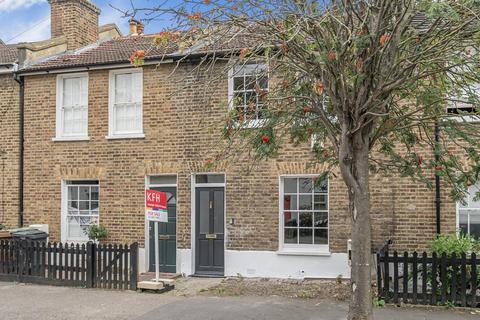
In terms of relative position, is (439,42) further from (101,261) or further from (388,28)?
(101,261)

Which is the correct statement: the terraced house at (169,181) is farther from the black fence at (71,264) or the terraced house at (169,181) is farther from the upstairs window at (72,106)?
the black fence at (71,264)

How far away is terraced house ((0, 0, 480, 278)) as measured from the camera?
38.4ft

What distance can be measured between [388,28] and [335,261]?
6609 mm

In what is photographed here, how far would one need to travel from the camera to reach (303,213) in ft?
40.3

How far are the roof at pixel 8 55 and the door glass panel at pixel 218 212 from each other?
272 inches

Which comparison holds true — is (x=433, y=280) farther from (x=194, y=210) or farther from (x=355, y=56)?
(x=194, y=210)

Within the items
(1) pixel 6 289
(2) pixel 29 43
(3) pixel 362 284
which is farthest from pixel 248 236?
(2) pixel 29 43

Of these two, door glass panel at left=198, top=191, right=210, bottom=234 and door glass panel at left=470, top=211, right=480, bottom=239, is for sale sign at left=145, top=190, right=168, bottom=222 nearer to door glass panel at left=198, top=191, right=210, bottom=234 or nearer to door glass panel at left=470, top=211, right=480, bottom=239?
door glass panel at left=198, top=191, right=210, bottom=234

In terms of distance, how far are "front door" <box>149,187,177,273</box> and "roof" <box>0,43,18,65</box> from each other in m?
5.98

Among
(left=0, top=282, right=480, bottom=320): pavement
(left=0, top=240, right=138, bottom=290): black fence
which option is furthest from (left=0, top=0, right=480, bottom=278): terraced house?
(left=0, top=282, right=480, bottom=320): pavement

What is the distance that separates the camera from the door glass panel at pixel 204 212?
1296cm

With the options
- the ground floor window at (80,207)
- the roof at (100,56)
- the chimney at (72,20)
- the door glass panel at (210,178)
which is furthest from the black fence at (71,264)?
the chimney at (72,20)

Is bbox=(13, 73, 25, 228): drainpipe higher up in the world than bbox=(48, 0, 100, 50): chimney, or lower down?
lower down

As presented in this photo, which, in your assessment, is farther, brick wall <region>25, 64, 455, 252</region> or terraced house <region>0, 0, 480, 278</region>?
terraced house <region>0, 0, 480, 278</region>
